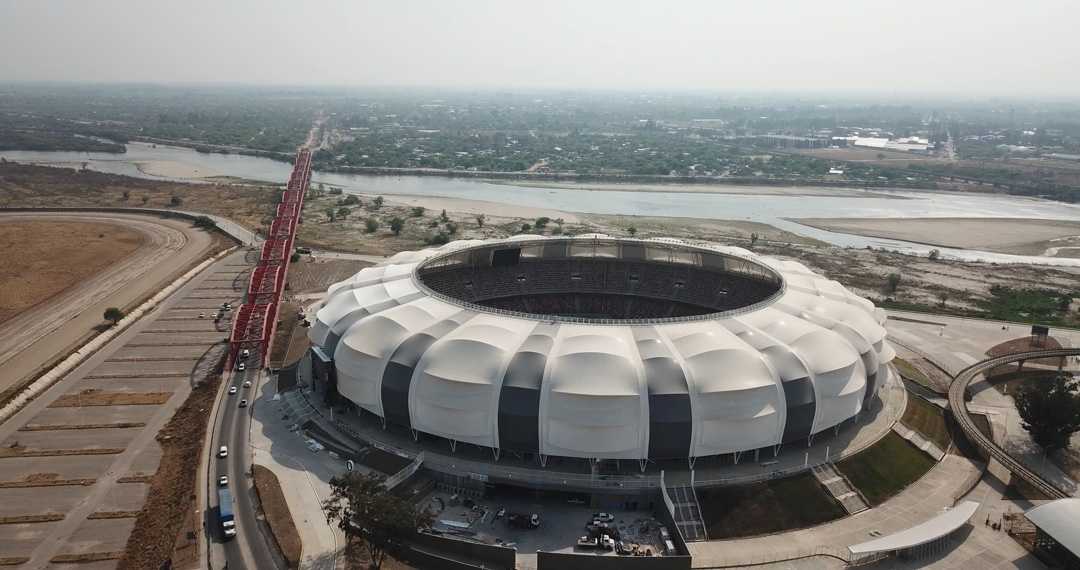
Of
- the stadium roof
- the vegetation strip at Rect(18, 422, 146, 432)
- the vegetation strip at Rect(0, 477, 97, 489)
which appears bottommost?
the vegetation strip at Rect(0, 477, 97, 489)

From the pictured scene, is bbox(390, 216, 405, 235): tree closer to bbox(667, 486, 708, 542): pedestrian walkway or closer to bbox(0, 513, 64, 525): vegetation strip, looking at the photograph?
bbox(0, 513, 64, 525): vegetation strip

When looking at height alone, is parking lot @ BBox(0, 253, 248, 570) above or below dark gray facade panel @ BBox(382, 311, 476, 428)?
below

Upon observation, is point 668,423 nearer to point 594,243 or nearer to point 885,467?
point 885,467

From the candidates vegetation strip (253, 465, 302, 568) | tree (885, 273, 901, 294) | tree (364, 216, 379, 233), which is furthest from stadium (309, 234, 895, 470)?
tree (364, 216, 379, 233)

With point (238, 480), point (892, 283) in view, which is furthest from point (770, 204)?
point (238, 480)

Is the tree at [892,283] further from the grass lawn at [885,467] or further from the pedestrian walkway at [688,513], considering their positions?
the pedestrian walkway at [688,513]

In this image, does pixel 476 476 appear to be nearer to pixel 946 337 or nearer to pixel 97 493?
pixel 97 493

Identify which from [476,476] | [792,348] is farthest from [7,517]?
[792,348]

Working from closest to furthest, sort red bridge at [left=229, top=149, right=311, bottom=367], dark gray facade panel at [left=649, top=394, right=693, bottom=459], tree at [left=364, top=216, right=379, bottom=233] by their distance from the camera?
1. dark gray facade panel at [left=649, top=394, right=693, bottom=459]
2. red bridge at [left=229, top=149, right=311, bottom=367]
3. tree at [left=364, top=216, right=379, bottom=233]

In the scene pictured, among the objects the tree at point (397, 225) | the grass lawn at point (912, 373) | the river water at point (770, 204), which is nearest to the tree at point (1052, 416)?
the grass lawn at point (912, 373)
